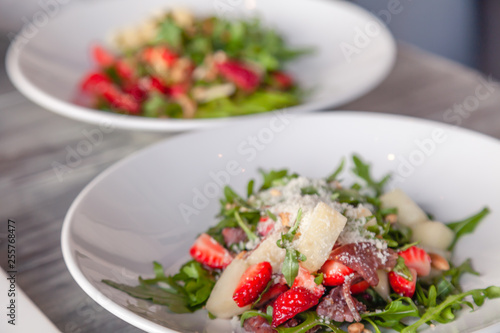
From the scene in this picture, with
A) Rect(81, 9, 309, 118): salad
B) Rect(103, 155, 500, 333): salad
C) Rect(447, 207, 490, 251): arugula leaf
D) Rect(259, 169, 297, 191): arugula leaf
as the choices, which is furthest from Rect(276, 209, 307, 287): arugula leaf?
Rect(81, 9, 309, 118): salad

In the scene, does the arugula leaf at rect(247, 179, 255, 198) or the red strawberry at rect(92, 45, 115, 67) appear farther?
the red strawberry at rect(92, 45, 115, 67)

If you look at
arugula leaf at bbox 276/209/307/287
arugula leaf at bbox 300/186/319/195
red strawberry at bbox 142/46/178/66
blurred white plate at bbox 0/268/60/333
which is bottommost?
red strawberry at bbox 142/46/178/66

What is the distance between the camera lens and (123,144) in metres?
2.10

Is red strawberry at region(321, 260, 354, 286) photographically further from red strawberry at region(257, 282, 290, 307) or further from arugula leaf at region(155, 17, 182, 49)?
arugula leaf at region(155, 17, 182, 49)

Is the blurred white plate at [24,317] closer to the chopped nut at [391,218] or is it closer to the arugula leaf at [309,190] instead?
the arugula leaf at [309,190]

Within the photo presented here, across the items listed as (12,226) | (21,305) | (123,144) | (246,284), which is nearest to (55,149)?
(123,144)

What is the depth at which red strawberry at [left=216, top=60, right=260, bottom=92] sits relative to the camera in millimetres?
2342

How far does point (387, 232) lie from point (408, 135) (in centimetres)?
45

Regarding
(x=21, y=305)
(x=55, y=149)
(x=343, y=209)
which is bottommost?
(x=55, y=149)

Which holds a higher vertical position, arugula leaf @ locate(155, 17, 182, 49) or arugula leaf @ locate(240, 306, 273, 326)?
arugula leaf @ locate(240, 306, 273, 326)

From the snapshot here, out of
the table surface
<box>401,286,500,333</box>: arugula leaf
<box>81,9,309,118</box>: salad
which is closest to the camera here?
<box>401,286,500,333</box>: arugula leaf

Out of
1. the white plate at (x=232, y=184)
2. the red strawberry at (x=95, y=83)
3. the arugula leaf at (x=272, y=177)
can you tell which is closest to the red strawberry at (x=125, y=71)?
the red strawberry at (x=95, y=83)

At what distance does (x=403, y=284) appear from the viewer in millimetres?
1202

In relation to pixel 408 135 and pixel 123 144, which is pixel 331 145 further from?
pixel 123 144
